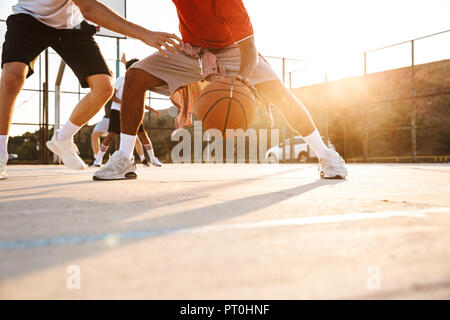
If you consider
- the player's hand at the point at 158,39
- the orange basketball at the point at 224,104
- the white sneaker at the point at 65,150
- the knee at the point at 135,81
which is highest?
the player's hand at the point at 158,39

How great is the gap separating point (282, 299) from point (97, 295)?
168 millimetres

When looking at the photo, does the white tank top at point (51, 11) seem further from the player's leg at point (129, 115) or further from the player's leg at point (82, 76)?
the player's leg at point (129, 115)

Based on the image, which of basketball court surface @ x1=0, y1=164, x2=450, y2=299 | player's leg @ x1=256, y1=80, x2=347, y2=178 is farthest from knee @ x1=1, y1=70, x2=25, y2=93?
basketball court surface @ x1=0, y1=164, x2=450, y2=299

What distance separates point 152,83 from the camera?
83.4 inches

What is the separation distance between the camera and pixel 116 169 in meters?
2.11

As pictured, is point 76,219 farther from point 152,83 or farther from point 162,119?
point 162,119

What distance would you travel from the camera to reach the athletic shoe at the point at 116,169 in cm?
210

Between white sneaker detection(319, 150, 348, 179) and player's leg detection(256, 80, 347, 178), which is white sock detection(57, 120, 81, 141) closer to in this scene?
player's leg detection(256, 80, 347, 178)

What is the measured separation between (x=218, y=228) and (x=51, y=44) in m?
1.96

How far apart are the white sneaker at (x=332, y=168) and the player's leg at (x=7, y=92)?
1632 mm

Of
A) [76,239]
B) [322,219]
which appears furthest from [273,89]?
[76,239]

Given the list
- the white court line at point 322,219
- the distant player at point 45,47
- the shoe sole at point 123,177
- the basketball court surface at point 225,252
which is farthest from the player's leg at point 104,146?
the white court line at point 322,219

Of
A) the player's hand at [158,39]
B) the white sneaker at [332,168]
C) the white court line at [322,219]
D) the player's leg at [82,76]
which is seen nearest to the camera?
the white court line at [322,219]

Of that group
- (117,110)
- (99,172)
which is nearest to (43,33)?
(99,172)
